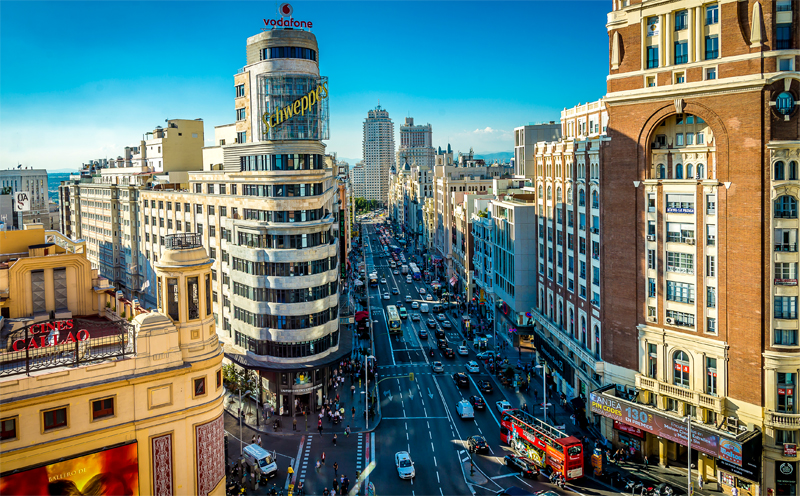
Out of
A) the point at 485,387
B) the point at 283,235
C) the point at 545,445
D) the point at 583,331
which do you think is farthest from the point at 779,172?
the point at 283,235

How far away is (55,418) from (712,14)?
59266 mm

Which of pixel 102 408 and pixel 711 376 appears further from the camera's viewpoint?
pixel 711 376

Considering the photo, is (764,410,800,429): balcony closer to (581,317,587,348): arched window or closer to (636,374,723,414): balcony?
(636,374,723,414): balcony

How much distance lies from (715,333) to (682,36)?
27.3 meters

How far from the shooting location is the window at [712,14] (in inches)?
2107

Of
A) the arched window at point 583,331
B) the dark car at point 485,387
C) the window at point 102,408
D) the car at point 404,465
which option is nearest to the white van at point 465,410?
the dark car at point 485,387

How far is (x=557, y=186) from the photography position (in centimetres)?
7719

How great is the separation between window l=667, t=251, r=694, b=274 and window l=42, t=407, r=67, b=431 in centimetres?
5057

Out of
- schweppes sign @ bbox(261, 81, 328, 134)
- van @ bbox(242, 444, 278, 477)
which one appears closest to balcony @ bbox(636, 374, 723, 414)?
van @ bbox(242, 444, 278, 477)

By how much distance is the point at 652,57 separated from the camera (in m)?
58.0

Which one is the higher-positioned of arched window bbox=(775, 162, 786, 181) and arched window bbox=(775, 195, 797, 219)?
arched window bbox=(775, 162, 786, 181)

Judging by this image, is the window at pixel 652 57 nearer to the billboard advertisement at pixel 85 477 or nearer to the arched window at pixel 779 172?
the arched window at pixel 779 172

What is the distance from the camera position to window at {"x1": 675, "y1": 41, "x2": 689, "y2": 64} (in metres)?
55.6

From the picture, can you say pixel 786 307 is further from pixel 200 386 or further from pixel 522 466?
A: pixel 200 386
